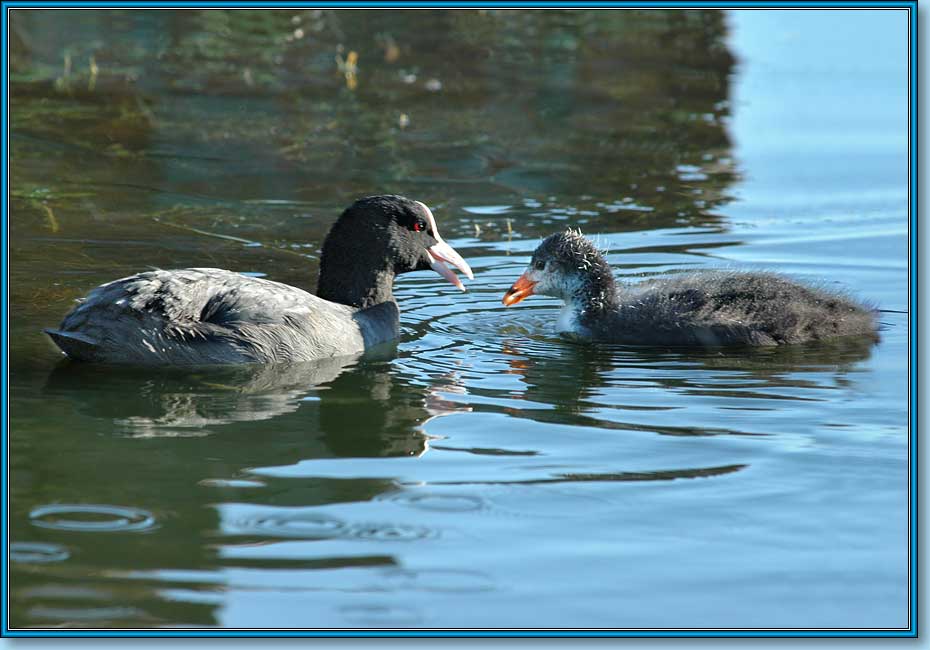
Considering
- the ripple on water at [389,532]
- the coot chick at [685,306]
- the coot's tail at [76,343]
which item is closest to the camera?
the ripple on water at [389,532]

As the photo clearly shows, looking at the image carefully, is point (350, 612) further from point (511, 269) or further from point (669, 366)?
point (511, 269)

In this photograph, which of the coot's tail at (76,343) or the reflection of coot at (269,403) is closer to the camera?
the reflection of coot at (269,403)

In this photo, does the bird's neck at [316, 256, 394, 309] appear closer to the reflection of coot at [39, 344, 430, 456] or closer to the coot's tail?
the reflection of coot at [39, 344, 430, 456]

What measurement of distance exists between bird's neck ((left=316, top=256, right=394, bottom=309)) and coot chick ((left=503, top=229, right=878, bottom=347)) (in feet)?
2.86

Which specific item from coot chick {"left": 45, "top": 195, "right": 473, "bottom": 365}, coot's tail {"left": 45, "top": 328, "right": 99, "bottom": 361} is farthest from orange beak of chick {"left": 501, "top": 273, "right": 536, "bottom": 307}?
coot's tail {"left": 45, "top": 328, "right": 99, "bottom": 361}

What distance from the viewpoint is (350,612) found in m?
5.16

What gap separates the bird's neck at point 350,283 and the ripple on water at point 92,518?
3547 millimetres

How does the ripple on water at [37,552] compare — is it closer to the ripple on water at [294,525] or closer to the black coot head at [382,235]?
the ripple on water at [294,525]

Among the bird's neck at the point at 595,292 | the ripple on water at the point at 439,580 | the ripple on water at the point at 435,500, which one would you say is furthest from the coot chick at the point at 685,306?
the ripple on water at the point at 439,580

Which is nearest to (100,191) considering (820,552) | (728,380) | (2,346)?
(2,346)

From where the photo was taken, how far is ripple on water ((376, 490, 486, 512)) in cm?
618

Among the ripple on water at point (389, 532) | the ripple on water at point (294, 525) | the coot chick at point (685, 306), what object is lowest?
the ripple on water at point (389, 532)

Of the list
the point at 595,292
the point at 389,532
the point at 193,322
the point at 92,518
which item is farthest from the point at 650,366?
the point at 92,518

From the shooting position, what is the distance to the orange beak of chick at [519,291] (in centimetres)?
970
